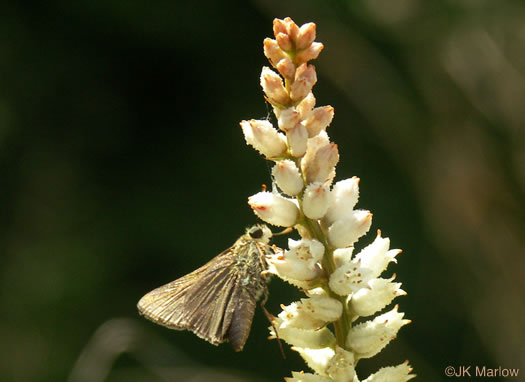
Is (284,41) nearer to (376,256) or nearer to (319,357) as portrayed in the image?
(376,256)

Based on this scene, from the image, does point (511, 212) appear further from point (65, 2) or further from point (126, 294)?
point (65, 2)

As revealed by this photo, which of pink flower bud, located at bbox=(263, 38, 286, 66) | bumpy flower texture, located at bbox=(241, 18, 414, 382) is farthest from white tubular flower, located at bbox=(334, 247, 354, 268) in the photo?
pink flower bud, located at bbox=(263, 38, 286, 66)

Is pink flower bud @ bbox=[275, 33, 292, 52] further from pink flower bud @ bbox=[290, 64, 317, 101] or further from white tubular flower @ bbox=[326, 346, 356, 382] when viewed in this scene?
white tubular flower @ bbox=[326, 346, 356, 382]

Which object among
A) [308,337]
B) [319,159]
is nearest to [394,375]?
[308,337]

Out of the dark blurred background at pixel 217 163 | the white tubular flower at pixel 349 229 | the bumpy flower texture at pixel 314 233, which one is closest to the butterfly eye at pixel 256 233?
the bumpy flower texture at pixel 314 233

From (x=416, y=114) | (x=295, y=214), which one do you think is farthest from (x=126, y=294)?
(x=295, y=214)
